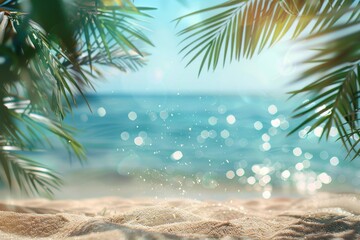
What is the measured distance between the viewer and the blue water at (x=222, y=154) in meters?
5.22

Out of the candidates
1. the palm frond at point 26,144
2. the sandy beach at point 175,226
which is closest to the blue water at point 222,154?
the palm frond at point 26,144

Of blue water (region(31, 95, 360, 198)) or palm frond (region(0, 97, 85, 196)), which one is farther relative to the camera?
blue water (region(31, 95, 360, 198))

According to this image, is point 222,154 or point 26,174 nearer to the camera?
point 26,174

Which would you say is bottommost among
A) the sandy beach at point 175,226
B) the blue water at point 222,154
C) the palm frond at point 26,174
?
the sandy beach at point 175,226

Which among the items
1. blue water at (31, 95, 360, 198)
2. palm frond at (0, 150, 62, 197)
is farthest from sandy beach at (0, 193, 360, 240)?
blue water at (31, 95, 360, 198)

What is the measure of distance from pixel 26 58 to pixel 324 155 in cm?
460

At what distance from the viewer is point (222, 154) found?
21.8 ft

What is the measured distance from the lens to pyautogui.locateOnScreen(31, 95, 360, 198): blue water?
17.1 ft

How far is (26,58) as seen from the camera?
221 centimetres

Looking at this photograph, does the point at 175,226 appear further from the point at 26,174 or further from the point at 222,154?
the point at 222,154

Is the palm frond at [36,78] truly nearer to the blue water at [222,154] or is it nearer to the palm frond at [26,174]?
the palm frond at [26,174]

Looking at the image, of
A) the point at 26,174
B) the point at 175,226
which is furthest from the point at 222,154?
the point at 175,226

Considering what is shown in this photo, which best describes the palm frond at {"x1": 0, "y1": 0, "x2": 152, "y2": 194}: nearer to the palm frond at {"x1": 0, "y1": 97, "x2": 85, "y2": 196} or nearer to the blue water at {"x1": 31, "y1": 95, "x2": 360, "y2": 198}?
the palm frond at {"x1": 0, "y1": 97, "x2": 85, "y2": 196}

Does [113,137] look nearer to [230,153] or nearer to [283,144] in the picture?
[230,153]
